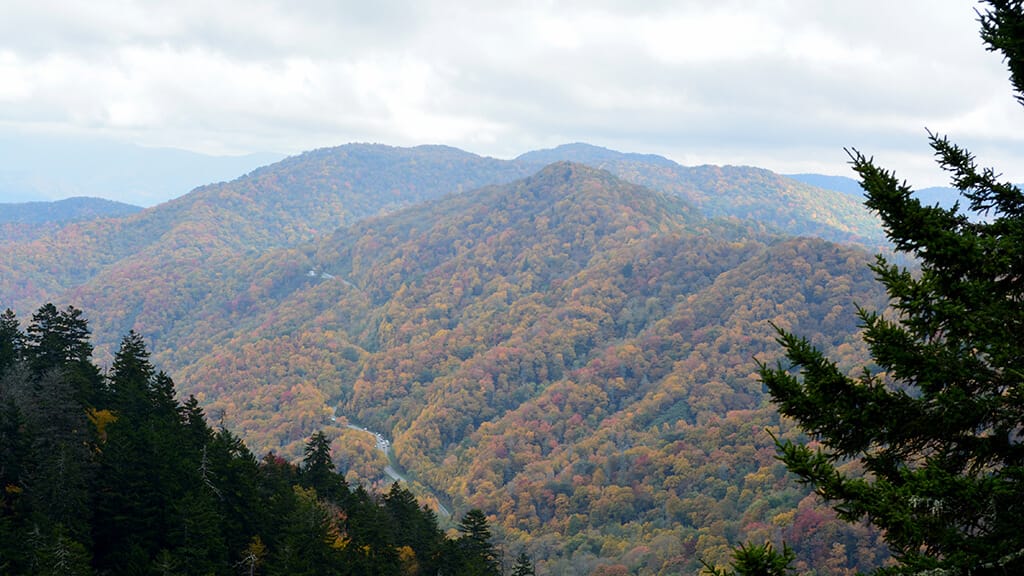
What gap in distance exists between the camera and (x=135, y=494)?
3083 centimetres

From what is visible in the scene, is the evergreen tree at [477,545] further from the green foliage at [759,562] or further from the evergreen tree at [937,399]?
the green foliage at [759,562]

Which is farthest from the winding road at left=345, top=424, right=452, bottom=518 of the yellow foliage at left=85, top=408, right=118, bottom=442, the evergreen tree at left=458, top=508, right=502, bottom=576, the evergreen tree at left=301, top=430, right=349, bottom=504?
the yellow foliage at left=85, top=408, right=118, bottom=442

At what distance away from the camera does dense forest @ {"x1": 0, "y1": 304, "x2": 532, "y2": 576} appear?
2862 cm

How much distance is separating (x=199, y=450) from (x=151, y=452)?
20.1ft

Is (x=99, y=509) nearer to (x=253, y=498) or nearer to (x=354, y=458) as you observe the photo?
(x=253, y=498)

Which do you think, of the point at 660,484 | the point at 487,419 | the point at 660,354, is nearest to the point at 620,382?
the point at 660,354

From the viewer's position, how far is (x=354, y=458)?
154875mm

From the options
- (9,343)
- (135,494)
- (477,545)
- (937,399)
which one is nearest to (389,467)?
(477,545)

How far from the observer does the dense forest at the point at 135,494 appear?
28.6m

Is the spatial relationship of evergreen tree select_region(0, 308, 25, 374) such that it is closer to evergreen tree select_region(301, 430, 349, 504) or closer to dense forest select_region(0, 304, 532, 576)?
dense forest select_region(0, 304, 532, 576)

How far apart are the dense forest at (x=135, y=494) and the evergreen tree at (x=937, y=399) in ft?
83.0

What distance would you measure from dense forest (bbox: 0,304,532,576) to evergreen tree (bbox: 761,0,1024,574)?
25.3m

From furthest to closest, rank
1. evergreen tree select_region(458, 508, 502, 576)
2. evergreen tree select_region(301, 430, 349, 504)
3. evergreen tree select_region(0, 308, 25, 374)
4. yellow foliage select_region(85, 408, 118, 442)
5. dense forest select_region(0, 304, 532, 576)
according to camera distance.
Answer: evergreen tree select_region(301, 430, 349, 504) < evergreen tree select_region(458, 508, 502, 576) < evergreen tree select_region(0, 308, 25, 374) < yellow foliage select_region(85, 408, 118, 442) < dense forest select_region(0, 304, 532, 576)

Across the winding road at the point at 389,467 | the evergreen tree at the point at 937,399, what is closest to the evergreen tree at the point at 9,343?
the evergreen tree at the point at 937,399
